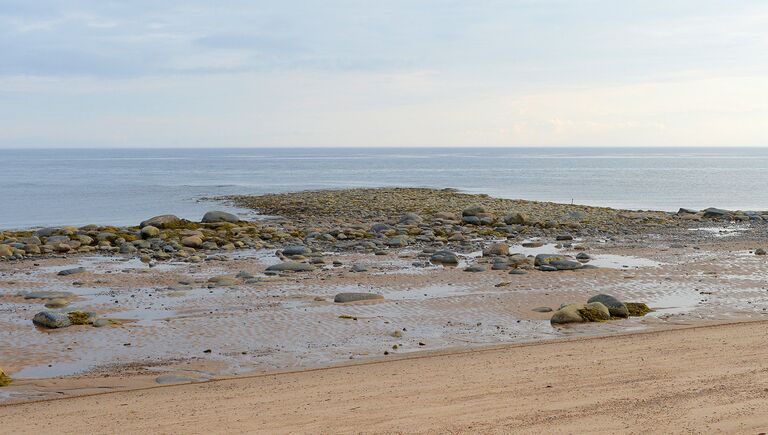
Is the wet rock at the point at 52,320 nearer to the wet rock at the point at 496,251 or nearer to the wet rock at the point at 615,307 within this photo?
the wet rock at the point at 615,307

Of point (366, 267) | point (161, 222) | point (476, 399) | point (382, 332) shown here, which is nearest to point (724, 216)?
point (366, 267)

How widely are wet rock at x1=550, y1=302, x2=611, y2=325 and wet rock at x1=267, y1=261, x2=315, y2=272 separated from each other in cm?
897

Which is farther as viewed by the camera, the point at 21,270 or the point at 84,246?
the point at 84,246

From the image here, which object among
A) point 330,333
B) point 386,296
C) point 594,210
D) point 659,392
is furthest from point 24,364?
point 594,210

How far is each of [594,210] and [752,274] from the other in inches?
836

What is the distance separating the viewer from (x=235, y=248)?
28.5 m

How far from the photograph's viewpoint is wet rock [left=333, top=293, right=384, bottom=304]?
1773 centimetres

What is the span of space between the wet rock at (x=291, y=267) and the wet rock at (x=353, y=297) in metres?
4.67

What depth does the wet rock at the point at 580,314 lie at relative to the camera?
15422mm

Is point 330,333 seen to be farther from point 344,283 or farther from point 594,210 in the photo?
point 594,210

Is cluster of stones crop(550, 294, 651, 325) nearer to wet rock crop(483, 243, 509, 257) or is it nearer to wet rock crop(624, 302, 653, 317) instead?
wet rock crop(624, 302, 653, 317)

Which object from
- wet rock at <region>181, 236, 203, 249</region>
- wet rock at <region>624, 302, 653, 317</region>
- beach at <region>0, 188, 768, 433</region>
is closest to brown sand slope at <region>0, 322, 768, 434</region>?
beach at <region>0, 188, 768, 433</region>

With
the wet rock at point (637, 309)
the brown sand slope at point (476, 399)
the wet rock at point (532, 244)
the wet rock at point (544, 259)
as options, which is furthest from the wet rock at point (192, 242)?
the brown sand slope at point (476, 399)

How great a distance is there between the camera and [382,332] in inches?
582
